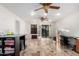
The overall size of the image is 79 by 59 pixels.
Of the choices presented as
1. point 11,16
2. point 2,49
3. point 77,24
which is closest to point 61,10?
point 77,24

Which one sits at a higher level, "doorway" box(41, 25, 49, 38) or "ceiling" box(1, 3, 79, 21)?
"ceiling" box(1, 3, 79, 21)

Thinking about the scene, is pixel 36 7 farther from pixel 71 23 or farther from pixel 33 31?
pixel 71 23

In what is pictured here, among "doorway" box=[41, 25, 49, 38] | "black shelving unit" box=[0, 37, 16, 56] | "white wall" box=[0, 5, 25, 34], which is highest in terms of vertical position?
"white wall" box=[0, 5, 25, 34]

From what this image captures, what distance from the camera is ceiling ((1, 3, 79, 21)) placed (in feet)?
6.79

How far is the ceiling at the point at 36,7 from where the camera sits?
207 cm

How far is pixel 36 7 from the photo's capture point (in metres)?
2.09

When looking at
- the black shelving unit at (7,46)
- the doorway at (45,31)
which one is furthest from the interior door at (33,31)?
the black shelving unit at (7,46)

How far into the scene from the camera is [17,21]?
2148mm

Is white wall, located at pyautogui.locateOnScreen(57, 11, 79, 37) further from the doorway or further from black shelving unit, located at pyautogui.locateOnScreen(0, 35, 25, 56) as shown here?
black shelving unit, located at pyautogui.locateOnScreen(0, 35, 25, 56)

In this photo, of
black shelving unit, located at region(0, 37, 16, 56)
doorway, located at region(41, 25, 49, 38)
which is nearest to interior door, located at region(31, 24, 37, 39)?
doorway, located at region(41, 25, 49, 38)

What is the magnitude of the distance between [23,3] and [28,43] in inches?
25.7

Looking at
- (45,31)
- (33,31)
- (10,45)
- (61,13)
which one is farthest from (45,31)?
(10,45)

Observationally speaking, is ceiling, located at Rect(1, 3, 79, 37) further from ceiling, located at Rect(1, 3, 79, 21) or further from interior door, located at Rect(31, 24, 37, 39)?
interior door, located at Rect(31, 24, 37, 39)

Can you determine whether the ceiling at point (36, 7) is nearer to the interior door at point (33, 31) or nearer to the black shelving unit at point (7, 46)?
the interior door at point (33, 31)
